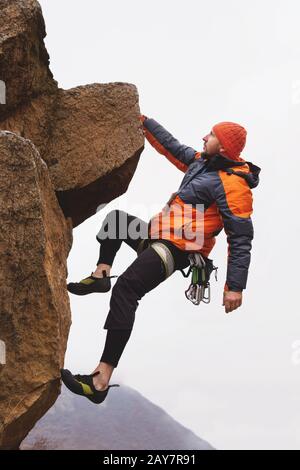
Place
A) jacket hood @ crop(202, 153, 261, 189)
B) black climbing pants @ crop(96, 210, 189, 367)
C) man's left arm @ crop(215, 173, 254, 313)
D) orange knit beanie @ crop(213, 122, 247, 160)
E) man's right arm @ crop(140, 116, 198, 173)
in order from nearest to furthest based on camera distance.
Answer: black climbing pants @ crop(96, 210, 189, 367) → man's left arm @ crop(215, 173, 254, 313) → jacket hood @ crop(202, 153, 261, 189) → orange knit beanie @ crop(213, 122, 247, 160) → man's right arm @ crop(140, 116, 198, 173)

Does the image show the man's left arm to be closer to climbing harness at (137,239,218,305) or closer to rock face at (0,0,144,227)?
climbing harness at (137,239,218,305)

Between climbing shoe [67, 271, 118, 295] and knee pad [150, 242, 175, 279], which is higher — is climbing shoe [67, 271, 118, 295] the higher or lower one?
the lower one

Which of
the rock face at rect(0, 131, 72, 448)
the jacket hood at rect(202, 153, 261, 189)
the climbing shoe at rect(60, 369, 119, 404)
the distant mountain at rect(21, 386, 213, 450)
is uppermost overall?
the jacket hood at rect(202, 153, 261, 189)

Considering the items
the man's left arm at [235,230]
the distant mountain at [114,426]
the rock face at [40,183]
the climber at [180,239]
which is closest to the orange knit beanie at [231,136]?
the climber at [180,239]

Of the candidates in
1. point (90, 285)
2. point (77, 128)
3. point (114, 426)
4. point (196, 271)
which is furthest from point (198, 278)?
point (114, 426)

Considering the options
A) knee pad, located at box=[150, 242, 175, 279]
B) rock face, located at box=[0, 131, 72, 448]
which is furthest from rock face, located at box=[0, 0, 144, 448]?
knee pad, located at box=[150, 242, 175, 279]

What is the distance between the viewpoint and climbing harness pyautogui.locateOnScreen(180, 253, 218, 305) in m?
7.35

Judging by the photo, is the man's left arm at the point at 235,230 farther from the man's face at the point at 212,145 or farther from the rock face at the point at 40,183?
the rock face at the point at 40,183

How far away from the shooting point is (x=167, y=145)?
8648mm

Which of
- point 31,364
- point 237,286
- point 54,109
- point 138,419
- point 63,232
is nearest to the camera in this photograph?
point 31,364

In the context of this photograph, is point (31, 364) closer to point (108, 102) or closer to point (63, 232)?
point (63, 232)

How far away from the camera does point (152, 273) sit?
699 centimetres

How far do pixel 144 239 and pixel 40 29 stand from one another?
11.7 feet

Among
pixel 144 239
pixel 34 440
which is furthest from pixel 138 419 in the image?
pixel 144 239
